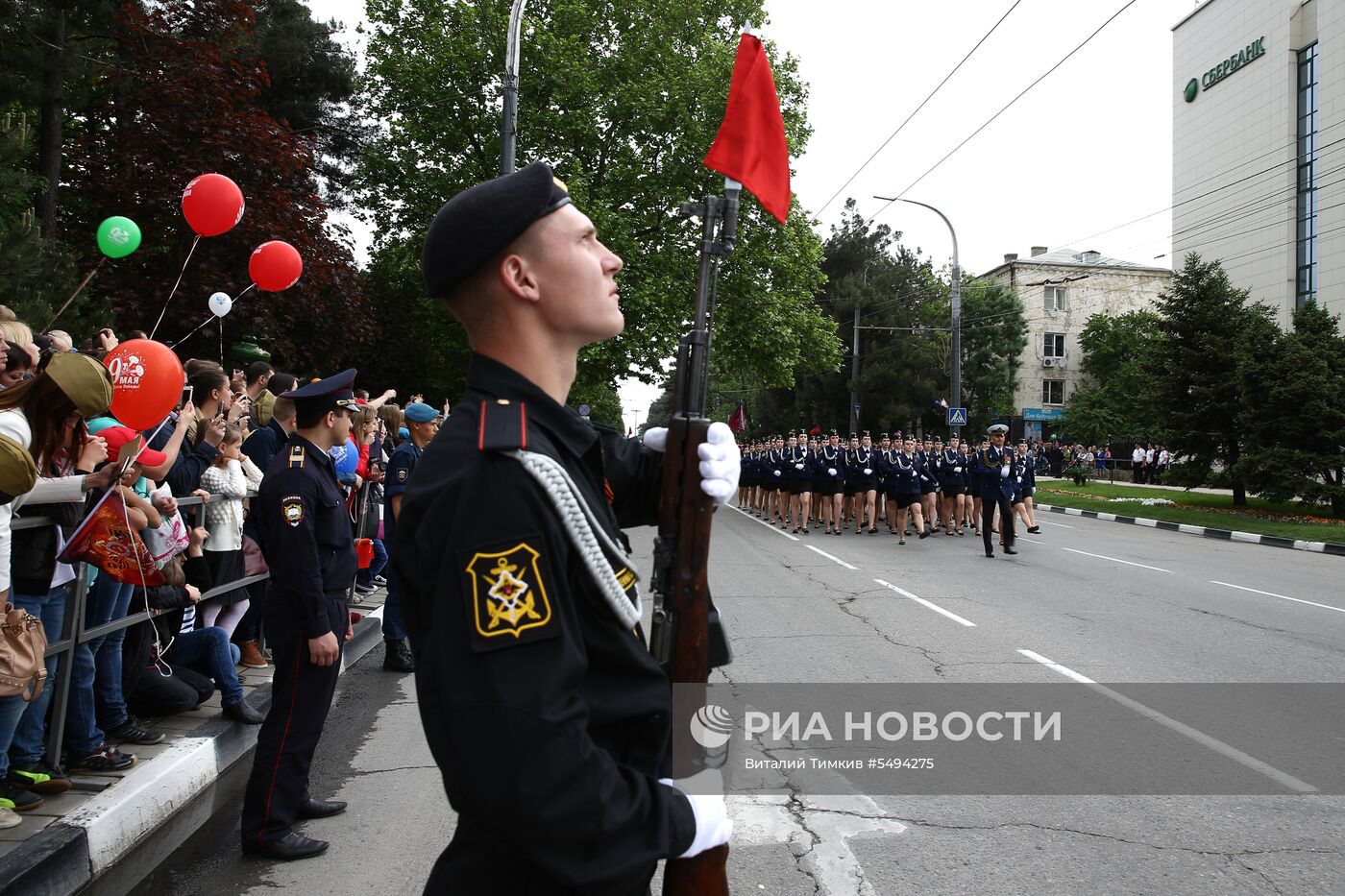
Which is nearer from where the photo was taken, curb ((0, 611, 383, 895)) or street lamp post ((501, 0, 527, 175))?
curb ((0, 611, 383, 895))

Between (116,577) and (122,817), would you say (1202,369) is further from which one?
(122,817)

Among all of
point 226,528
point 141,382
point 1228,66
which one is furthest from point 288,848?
point 1228,66

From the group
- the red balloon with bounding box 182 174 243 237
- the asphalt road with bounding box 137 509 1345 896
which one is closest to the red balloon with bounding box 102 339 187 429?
the asphalt road with bounding box 137 509 1345 896

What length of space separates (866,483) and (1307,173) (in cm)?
3376

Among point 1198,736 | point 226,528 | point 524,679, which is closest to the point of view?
Answer: point 524,679

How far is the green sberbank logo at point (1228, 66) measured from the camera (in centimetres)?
4262

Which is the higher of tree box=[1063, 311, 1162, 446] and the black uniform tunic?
tree box=[1063, 311, 1162, 446]

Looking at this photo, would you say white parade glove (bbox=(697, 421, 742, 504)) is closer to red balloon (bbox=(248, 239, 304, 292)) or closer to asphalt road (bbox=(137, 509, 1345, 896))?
asphalt road (bbox=(137, 509, 1345, 896))

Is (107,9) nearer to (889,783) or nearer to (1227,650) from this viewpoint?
(889,783)

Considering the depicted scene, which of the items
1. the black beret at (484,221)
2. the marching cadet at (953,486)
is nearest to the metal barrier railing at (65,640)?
the black beret at (484,221)

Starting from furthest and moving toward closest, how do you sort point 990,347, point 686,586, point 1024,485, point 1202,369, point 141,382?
point 990,347 → point 1202,369 → point 1024,485 → point 141,382 → point 686,586

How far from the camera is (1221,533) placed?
20281 mm

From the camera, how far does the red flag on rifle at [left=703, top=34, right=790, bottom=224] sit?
6.89 ft

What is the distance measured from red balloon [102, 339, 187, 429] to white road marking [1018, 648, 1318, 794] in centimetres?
550
